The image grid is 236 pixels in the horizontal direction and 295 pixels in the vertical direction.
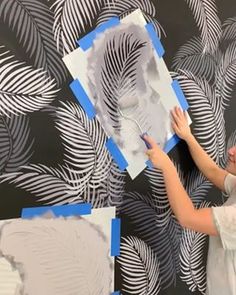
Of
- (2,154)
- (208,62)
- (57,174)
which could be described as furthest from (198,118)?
(2,154)

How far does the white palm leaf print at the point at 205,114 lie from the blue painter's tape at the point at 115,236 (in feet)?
1.38

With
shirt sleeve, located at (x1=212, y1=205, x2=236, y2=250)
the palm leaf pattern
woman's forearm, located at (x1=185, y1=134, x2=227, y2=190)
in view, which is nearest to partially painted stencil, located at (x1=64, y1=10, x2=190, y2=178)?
the palm leaf pattern

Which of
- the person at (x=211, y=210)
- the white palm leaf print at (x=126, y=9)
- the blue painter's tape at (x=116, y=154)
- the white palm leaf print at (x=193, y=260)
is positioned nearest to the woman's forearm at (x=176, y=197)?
the person at (x=211, y=210)

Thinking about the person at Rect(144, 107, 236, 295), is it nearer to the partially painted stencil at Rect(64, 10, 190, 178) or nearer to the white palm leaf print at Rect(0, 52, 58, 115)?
the partially painted stencil at Rect(64, 10, 190, 178)

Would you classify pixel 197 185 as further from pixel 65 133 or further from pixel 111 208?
pixel 65 133

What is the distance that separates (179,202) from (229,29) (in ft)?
2.06

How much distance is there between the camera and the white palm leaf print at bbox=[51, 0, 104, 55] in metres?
0.86

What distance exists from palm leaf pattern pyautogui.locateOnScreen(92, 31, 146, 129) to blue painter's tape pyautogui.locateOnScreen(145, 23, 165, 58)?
0.04 m

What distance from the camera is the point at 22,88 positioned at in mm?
800

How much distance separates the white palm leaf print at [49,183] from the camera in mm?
813

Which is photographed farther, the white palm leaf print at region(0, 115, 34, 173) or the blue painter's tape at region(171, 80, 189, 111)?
the blue painter's tape at region(171, 80, 189, 111)

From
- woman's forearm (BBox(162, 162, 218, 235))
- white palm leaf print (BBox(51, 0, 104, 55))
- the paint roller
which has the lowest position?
woman's forearm (BBox(162, 162, 218, 235))

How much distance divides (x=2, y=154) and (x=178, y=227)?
0.63 meters

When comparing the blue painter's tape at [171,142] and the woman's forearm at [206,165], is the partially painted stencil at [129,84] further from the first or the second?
the woman's forearm at [206,165]
